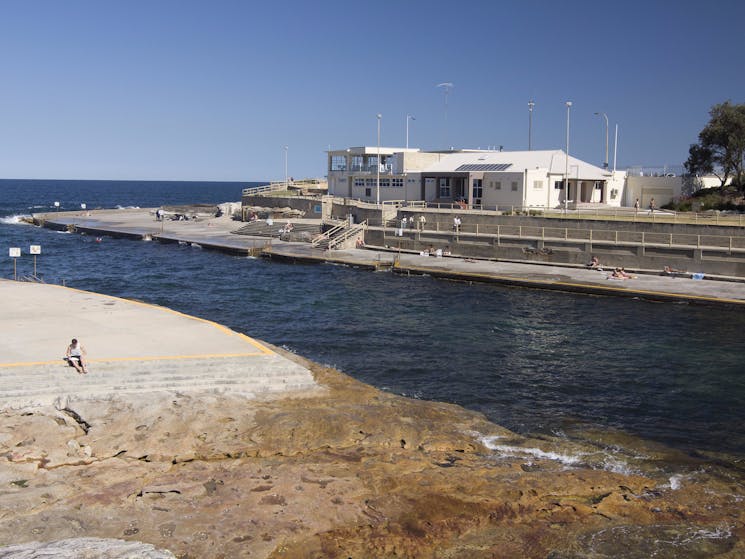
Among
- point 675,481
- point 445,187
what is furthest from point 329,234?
point 675,481

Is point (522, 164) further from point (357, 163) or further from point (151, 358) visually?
point (151, 358)

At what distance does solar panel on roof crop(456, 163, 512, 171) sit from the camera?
6444cm

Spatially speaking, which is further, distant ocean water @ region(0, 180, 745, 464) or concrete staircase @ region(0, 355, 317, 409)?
distant ocean water @ region(0, 180, 745, 464)

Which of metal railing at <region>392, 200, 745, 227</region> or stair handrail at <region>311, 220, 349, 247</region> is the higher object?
metal railing at <region>392, 200, 745, 227</region>

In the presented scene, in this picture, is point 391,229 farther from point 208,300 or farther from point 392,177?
point 208,300

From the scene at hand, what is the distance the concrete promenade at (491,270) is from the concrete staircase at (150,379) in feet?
78.9

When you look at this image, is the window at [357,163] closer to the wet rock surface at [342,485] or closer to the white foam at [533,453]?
the wet rock surface at [342,485]

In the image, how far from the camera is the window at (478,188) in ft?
210

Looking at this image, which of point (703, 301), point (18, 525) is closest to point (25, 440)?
point (18, 525)

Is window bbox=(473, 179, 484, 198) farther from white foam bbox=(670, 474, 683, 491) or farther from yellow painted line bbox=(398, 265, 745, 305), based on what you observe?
white foam bbox=(670, 474, 683, 491)

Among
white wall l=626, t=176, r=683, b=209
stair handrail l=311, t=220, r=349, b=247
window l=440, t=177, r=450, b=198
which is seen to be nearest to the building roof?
window l=440, t=177, r=450, b=198

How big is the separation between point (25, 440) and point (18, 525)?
4.06 metres

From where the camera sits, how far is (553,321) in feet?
117

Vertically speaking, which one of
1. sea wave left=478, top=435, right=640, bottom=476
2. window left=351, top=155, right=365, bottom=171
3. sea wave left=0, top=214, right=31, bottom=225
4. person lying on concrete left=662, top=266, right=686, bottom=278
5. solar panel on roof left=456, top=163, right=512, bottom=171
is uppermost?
window left=351, top=155, right=365, bottom=171
